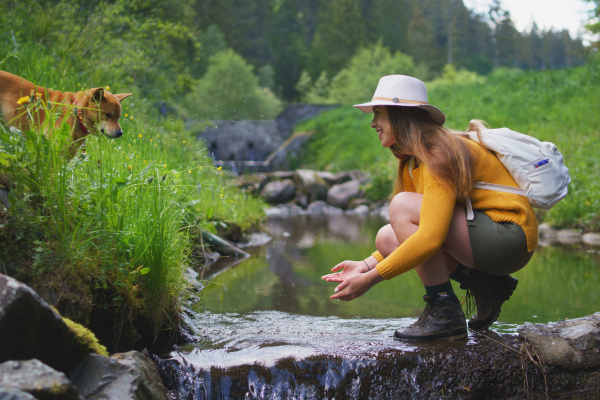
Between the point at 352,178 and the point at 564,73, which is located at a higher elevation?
the point at 564,73

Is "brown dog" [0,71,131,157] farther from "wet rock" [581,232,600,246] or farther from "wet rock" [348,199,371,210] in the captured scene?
"wet rock" [348,199,371,210]

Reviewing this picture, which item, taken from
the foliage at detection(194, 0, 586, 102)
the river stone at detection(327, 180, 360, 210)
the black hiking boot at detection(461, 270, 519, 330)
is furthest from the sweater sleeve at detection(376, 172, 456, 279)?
the foliage at detection(194, 0, 586, 102)

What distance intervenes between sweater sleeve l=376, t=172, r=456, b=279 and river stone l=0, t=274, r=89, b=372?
1329mm

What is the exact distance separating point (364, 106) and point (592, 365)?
1.69m

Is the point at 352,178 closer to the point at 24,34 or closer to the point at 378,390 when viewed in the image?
the point at 24,34

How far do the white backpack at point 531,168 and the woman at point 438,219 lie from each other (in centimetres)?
5

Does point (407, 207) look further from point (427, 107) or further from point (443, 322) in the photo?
point (443, 322)

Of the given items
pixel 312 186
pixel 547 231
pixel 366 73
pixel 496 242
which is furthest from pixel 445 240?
pixel 366 73

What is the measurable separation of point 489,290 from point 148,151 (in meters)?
2.88

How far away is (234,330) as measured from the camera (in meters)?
2.86

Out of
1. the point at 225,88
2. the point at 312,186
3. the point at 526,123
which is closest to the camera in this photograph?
the point at 526,123

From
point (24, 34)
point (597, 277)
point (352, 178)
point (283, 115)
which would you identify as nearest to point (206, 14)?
point (283, 115)

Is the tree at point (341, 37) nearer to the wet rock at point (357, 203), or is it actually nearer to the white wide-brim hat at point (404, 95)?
the wet rock at point (357, 203)

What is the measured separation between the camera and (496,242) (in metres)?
2.42
